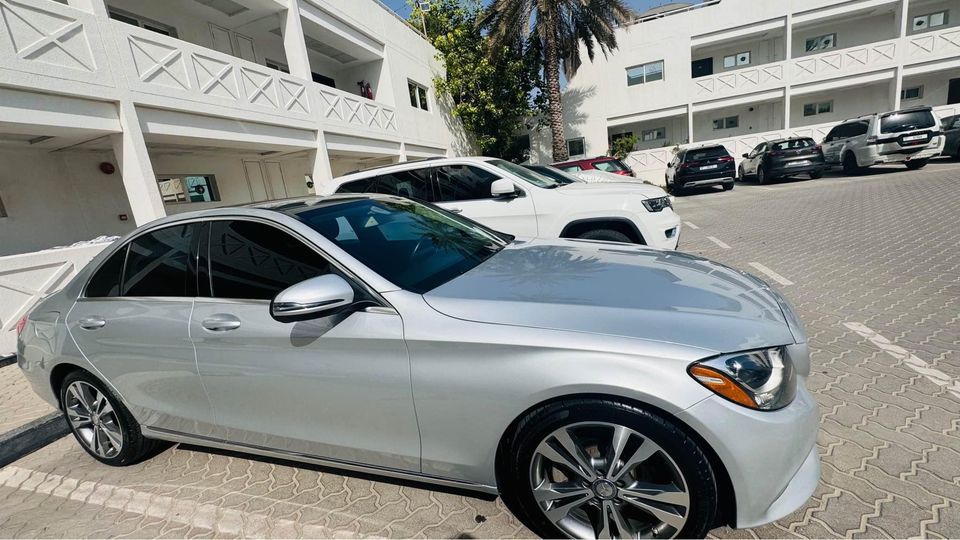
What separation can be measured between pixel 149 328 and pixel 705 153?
16.4m

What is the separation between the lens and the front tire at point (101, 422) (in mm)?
2723

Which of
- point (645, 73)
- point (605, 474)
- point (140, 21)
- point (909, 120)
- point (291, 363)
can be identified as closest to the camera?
point (605, 474)

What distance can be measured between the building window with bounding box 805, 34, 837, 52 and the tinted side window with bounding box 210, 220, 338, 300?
28.7 metres

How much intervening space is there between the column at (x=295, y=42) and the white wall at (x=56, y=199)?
13.8 ft

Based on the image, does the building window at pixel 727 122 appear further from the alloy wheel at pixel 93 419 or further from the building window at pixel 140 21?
the alloy wheel at pixel 93 419

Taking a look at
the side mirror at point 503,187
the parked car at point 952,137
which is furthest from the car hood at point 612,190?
the parked car at point 952,137

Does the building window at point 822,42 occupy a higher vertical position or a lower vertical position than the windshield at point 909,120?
higher

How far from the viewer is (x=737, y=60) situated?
74.3 feet

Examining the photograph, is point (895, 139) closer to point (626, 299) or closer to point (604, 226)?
point (604, 226)

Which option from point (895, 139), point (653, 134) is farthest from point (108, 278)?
point (653, 134)

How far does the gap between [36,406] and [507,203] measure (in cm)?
494

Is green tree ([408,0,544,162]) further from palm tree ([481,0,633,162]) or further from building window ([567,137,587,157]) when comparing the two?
building window ([567,137,587,157])

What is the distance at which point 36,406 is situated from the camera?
3.84 m

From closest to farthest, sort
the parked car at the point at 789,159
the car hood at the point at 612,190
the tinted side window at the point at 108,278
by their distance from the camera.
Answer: the tinted side window at the point at 108,278 → the car hood at the point at 612,190 → the parked car at the point at 789,159
